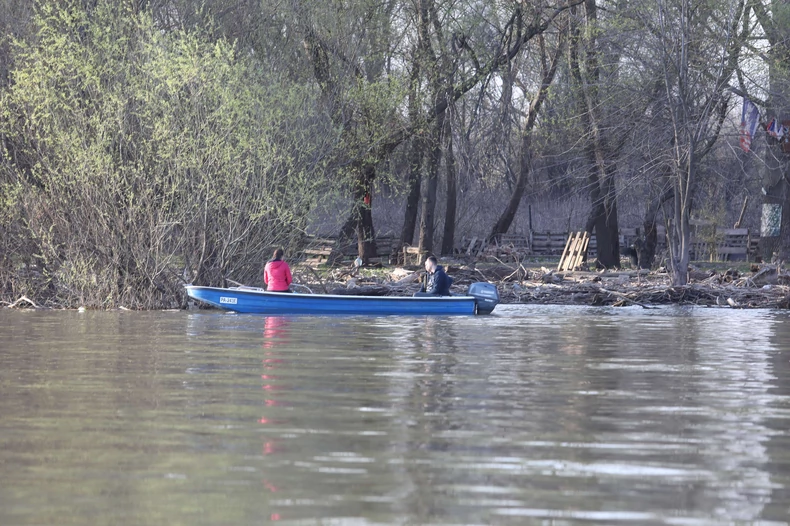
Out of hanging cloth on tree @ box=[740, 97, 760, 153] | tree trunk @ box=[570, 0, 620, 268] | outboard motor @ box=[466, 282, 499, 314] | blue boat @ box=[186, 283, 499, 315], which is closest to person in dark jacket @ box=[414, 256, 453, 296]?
outboard motor @ box=[466, 282, 499, 314]

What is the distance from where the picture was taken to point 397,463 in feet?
25.9

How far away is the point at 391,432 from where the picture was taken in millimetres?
9164

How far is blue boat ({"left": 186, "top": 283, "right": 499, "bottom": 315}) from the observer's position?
24.0 metres

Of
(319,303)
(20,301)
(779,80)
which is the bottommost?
(20,301)

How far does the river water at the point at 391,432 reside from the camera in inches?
263

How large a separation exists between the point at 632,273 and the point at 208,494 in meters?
26.8

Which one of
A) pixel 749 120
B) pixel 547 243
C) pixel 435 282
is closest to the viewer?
pixel 435 282

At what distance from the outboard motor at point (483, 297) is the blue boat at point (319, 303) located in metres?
0.22

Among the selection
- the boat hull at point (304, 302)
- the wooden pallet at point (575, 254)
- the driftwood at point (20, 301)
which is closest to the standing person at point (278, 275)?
the boat hull at point (304, 302)

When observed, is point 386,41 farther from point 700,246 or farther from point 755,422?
point 755,422

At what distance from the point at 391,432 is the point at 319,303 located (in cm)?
1500

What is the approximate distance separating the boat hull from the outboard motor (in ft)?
1.39

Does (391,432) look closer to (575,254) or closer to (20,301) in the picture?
(20,301)

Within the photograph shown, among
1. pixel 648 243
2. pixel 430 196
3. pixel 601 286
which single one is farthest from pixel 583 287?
pixel 430 196
